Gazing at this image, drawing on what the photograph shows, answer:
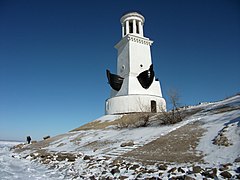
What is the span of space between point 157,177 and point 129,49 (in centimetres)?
2662

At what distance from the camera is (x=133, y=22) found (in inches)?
1337

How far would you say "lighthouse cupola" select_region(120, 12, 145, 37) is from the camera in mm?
33812

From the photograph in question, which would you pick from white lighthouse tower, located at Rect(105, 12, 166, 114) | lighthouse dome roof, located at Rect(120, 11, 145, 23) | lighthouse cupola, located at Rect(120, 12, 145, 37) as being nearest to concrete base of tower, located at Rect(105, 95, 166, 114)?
white lighthouse tower, located at Rect(105, 12, 166, 114)

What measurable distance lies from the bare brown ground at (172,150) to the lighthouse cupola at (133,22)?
27.4 meters

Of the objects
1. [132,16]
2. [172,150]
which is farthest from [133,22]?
[172,150]

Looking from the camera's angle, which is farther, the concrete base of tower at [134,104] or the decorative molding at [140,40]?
the decorative molding at [140,40]

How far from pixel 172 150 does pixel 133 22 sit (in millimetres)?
30209

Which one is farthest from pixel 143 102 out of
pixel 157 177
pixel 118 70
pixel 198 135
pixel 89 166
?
pixel 157 177

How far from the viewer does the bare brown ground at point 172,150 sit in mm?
6653

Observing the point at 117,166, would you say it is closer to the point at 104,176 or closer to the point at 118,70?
the point at 104,176

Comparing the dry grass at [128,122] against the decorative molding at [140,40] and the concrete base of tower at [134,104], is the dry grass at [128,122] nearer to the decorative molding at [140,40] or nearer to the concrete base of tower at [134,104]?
the concrete base of tower at [134,104]

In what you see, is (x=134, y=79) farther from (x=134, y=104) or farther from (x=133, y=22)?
(x=133, y=22)

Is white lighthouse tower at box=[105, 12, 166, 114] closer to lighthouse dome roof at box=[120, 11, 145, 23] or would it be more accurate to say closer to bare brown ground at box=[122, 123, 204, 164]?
lighthouse dome roof at box=[120, 11, 145, 23]

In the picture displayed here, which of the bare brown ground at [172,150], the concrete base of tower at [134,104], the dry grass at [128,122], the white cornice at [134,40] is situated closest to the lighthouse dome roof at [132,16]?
the white cornice at [134,40]
